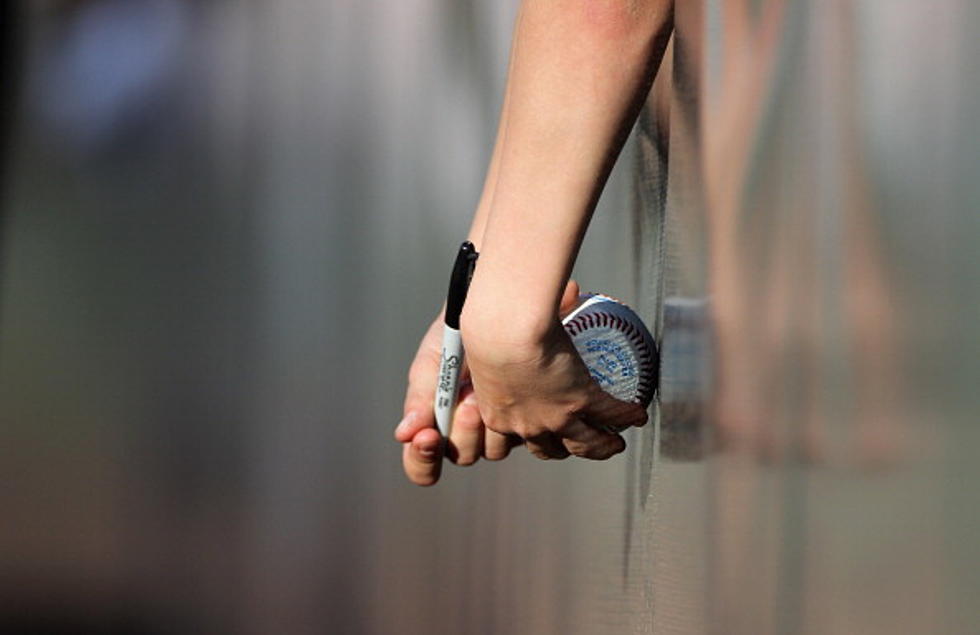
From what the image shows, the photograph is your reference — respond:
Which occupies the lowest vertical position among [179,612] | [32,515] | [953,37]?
[179,612]

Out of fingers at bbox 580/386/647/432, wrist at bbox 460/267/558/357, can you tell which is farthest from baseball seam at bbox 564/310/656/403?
wrist at bbox 460/267/558/357

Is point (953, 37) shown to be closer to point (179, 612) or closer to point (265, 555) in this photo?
point (265, 555)

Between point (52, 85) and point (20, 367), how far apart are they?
0.91 meters

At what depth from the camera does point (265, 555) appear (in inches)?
132

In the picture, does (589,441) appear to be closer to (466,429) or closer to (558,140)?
(466,429)

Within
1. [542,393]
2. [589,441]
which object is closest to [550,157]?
[542,393]

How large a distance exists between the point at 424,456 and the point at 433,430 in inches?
1.5

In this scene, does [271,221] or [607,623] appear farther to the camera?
[271,221]

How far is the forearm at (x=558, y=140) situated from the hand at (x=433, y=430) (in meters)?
0.28

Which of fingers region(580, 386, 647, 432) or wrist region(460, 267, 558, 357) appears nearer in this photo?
wrist region(460, 267, 558, 357)

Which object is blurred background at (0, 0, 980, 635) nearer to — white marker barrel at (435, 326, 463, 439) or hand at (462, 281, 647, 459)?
hand at (462, 281, 647, 459)

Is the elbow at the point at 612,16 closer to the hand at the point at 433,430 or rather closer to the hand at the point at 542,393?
the hand at the point at 542,393

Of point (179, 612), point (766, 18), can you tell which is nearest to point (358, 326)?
point (179, 612)

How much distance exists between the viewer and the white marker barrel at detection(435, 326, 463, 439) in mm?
1040
